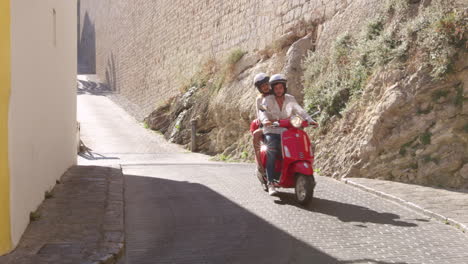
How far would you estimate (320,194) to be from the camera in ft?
23.1

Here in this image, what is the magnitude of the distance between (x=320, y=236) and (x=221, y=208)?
1562 millimetres

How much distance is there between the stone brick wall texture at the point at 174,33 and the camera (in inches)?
573

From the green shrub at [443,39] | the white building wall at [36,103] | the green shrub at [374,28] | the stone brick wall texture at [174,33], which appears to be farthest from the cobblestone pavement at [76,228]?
the stone brick wall texture at [174,33]

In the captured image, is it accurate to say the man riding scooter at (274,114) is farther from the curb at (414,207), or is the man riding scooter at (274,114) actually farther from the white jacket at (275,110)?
the curb at (414,207)

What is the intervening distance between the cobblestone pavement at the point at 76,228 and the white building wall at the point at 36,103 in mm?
164

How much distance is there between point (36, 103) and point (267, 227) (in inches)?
109

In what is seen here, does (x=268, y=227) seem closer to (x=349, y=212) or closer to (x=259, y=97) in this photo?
(x=349, y=212)

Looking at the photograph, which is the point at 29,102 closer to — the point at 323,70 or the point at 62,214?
the point at 62,214

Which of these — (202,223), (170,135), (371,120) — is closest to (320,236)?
(202,223)

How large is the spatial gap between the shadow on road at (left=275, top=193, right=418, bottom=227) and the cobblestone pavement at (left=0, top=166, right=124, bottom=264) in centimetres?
210

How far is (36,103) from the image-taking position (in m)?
5.89

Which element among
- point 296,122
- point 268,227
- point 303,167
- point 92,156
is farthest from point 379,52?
point 92,156

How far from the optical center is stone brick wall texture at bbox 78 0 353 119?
47.8ft

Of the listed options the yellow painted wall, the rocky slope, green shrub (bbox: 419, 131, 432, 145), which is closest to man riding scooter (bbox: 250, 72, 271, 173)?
the rocky slope
